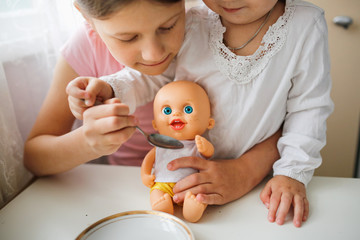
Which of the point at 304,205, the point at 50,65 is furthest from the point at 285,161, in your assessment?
the point at 50,65

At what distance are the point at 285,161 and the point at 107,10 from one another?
1.59 ft

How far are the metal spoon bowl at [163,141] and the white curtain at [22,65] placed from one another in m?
0.37

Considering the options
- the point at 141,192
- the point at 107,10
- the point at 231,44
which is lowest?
the point at 141,192

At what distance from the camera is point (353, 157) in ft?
4.54

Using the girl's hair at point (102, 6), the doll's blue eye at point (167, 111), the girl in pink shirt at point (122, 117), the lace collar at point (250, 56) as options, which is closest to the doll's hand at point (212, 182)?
the girl in pink shirt at point (122, 117)

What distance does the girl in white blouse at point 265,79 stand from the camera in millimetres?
679

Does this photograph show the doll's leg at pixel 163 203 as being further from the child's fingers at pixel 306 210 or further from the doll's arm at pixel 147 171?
the child's fingers at pixel 306 210

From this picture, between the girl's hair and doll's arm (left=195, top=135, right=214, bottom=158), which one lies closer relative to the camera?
the girl's hair

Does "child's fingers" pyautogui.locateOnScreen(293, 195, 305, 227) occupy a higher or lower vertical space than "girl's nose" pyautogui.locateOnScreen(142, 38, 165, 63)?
lower

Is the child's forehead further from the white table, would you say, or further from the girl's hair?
the white table

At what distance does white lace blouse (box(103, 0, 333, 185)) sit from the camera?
69 centimetres

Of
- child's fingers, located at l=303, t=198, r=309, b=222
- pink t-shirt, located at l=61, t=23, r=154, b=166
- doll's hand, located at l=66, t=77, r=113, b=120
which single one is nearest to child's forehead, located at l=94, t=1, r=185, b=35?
doll's hand, located at l=66, t=77, r=113, b=120

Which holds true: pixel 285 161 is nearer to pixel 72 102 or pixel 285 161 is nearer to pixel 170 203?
pixel 170 203

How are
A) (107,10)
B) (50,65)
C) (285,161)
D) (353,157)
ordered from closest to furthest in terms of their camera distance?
1. (107,10)
2. (285,161)
3. (50,65)
4. (353,157)
